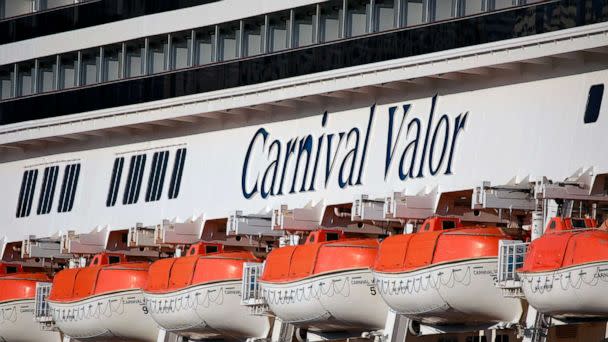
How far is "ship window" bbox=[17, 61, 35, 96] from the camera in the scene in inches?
2287

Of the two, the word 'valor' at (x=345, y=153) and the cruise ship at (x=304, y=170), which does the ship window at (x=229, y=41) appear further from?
the word 'valor' at (x=345, y=153)

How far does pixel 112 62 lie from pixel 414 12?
14009mm

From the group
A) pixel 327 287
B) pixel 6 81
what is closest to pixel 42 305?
pixel 6 81

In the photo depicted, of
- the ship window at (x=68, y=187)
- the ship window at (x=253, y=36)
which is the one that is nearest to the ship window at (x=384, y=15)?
the ship window at (x=253, y=36)

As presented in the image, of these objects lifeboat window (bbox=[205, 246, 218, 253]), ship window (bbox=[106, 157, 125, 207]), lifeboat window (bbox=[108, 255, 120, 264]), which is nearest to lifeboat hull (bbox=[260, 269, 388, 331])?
lifeboat window (bbox=[205, 246, 218, 253])

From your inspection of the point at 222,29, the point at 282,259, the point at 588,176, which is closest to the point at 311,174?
the point at 282,259

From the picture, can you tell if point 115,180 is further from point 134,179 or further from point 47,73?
point 47,73

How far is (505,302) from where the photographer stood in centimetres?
3878

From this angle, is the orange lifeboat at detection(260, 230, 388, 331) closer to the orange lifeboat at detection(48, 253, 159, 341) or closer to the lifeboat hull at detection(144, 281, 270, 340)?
the lifeboat hull at detection(144, 281, 270, 340)

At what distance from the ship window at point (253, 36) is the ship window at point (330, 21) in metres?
2.64

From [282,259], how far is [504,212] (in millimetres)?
6175

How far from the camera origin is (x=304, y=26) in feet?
155

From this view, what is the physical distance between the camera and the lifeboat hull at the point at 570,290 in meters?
35.1

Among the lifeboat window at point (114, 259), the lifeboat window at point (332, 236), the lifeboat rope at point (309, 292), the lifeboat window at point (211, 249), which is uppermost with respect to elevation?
the lifeboat window at point (332, 236)
